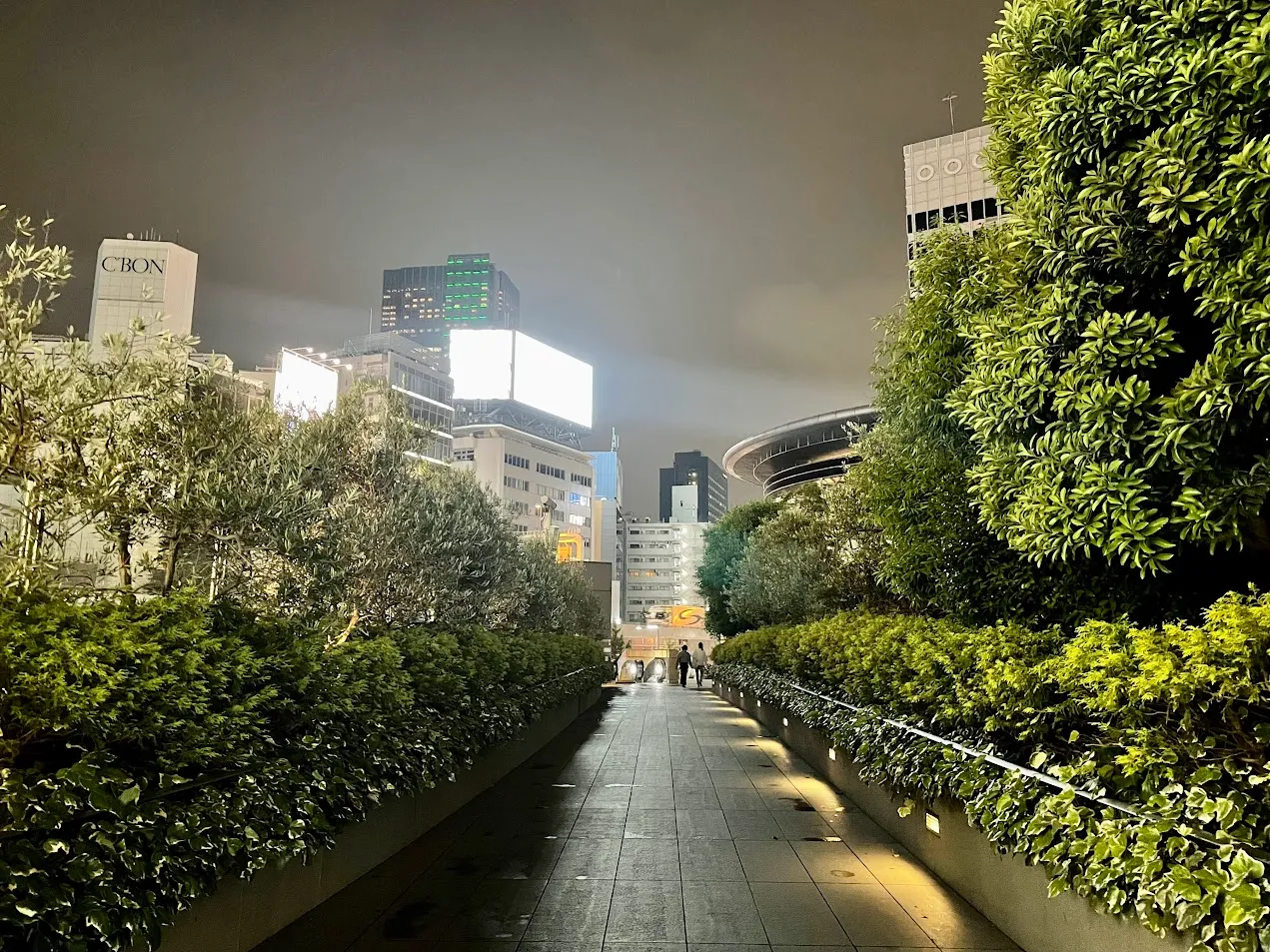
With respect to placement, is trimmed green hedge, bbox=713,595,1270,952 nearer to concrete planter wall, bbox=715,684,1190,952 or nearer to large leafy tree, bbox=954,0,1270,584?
concrete planter wall, bbox=715,684,1190,952

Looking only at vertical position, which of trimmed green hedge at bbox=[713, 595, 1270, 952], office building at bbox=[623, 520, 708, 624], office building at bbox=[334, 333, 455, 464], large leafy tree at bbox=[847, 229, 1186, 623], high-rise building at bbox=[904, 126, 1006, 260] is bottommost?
trimmed green hedge at bbox=[713, 595, 1270, 952]

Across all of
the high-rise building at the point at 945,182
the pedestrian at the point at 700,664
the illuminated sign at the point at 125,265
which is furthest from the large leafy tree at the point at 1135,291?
the high-rise building at the point at 945,182

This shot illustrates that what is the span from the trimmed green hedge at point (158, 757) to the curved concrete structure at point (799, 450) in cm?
5554

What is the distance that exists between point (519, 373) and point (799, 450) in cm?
2776

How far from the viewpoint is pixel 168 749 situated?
4.35m

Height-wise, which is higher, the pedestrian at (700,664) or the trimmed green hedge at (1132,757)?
the trimmed green hedge at (1132,757)

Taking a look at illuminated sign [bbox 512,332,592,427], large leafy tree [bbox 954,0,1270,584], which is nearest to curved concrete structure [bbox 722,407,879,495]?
illuminated sign [bbox 512,332,592,427]

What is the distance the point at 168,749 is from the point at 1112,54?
629cm

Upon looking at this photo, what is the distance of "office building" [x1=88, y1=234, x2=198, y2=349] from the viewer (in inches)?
2112

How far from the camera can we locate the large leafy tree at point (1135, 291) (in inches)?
166

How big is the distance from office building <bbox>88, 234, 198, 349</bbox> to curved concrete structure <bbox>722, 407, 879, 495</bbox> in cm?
4110

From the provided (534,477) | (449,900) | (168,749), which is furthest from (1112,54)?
(534,477)

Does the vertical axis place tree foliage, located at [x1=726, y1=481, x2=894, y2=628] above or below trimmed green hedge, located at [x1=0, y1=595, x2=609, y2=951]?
above

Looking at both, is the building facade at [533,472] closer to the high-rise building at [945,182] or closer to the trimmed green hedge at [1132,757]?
the high-rise building at [945,182]
